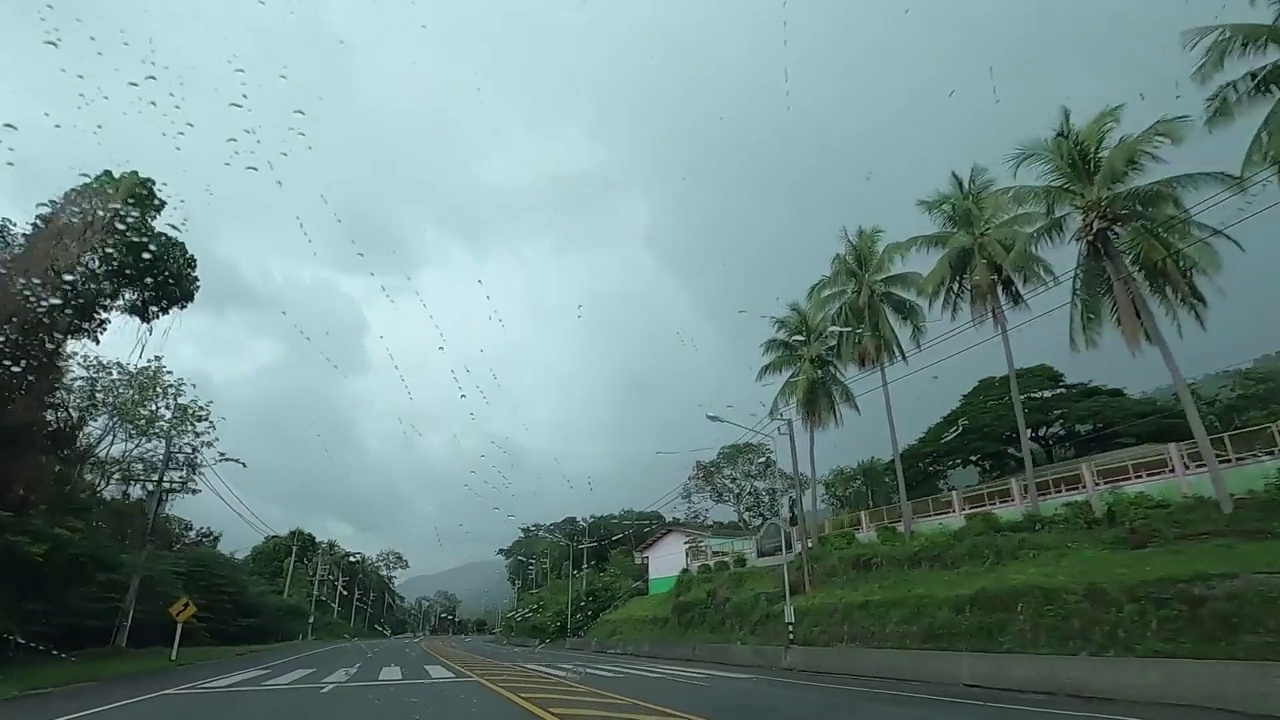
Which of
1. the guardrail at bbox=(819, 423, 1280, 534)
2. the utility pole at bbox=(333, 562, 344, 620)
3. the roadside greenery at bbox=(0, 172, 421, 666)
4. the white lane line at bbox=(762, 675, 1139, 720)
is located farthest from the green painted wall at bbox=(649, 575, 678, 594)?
the utility pole at bbox=(333, 562, 344, 620)

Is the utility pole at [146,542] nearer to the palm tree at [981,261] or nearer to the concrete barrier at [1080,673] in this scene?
the concrete barrier at [1080,673]

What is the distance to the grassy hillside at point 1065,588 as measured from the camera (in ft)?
51.6

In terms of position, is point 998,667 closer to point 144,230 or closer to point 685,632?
point 144,230

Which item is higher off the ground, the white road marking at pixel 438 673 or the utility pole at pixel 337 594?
the utility pole at pixel 337 594

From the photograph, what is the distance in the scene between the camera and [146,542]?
96.7 ft

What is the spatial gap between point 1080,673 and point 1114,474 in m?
16.6

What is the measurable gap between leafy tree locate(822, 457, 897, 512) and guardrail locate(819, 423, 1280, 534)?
23205 millimetres

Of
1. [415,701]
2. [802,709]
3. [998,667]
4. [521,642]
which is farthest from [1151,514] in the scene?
[521,642]

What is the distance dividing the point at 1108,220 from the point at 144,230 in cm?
2708

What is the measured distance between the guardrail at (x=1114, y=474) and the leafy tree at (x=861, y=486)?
76.1ft

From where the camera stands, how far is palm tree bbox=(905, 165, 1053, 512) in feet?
98.8

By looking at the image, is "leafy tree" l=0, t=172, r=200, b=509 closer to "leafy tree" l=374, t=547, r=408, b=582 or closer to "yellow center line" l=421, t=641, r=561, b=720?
"yellow center line" l=421, t=641, r=561, b=720

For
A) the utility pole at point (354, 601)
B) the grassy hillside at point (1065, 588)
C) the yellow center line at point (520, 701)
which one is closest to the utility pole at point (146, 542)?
the yellow center line at point (520, 701)

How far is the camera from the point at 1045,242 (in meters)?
26.6
